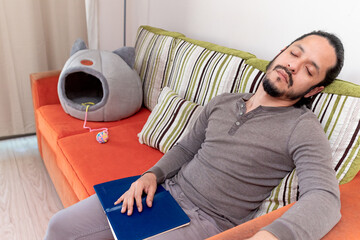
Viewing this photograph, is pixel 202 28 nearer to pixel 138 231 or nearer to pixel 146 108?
pixel 146 108

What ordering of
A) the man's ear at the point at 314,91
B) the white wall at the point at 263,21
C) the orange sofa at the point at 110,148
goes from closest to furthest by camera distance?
the orange sofa at the point at 110,148, the man's ear at the point at 314,91, the white wall at the point at 263,21

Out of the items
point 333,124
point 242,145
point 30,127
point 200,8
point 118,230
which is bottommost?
point 30,127

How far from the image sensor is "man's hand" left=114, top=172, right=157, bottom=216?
3.42ft

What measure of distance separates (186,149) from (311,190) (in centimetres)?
58

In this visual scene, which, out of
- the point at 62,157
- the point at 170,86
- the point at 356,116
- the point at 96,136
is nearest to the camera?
the point at 356,116

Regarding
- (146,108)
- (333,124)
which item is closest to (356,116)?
(333,124)

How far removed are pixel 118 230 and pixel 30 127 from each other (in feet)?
6.57

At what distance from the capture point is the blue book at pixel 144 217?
96 centimetres

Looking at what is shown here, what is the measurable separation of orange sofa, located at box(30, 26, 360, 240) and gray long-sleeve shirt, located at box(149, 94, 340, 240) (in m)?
0.13

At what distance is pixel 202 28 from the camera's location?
2059mm

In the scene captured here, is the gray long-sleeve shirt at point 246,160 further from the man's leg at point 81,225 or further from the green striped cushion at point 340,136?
the man's leg at point 81,225

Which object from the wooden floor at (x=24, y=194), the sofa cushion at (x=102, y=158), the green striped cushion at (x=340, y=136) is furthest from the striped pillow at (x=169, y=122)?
the wooden floor at (x=24, y=194)

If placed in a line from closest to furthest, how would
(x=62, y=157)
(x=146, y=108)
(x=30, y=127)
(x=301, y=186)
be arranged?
(x=301, y=186), (x=62, y=157), (x=146, y=108), (x=30, y=127)

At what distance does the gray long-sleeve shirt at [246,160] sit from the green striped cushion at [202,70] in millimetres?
246
